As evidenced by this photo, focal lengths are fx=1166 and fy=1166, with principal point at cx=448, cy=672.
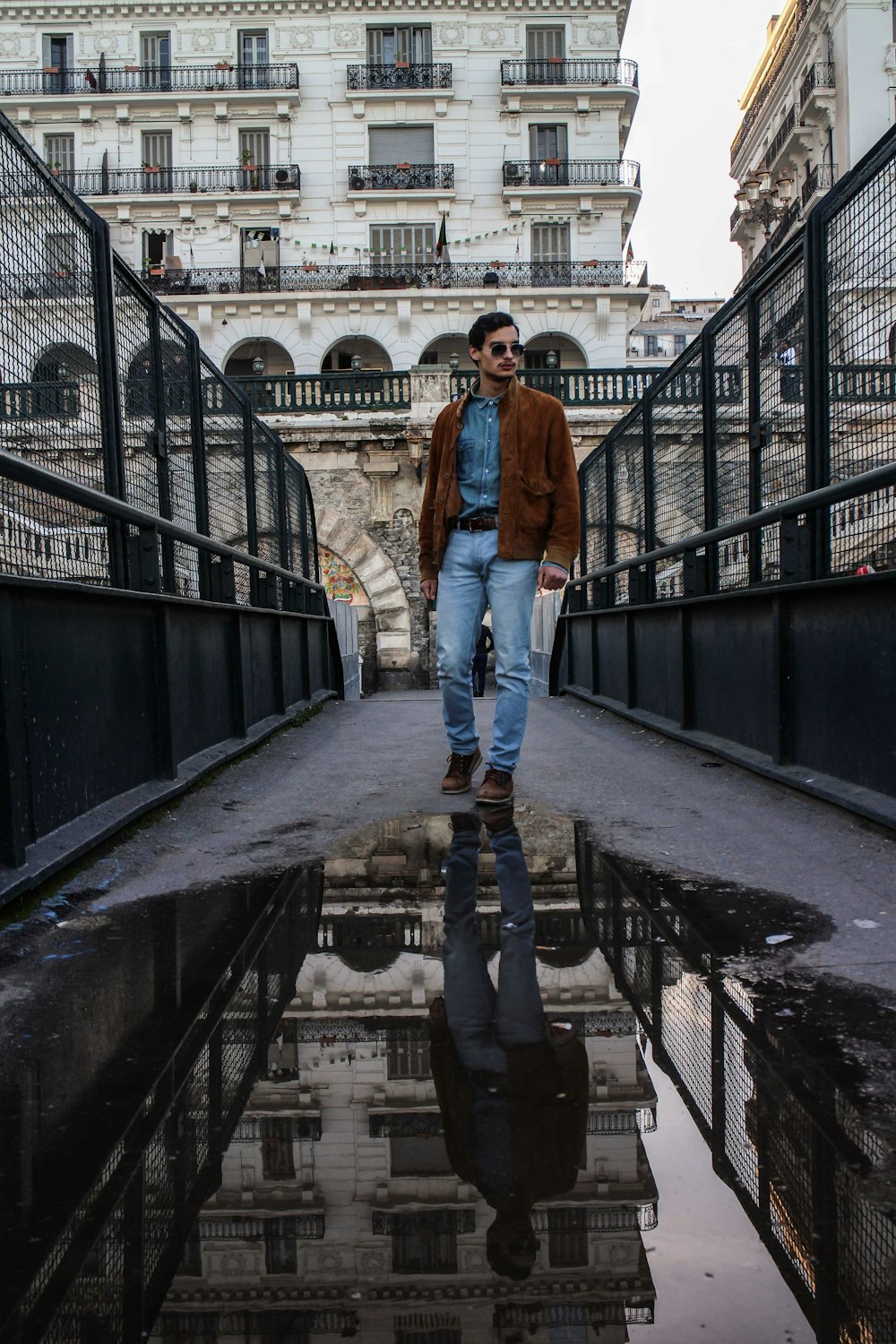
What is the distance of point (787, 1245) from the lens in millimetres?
1531

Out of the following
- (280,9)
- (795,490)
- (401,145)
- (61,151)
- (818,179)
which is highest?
(280,9)

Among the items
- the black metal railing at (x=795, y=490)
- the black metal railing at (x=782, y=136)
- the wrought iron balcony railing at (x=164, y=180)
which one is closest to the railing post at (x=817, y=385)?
the black metal railing at (x=795, y=490)

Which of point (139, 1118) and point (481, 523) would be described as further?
point (481, 523)

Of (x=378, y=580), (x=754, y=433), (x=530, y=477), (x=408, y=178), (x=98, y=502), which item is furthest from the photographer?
(x=408, y=178)

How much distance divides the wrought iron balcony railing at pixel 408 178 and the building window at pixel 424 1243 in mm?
37268

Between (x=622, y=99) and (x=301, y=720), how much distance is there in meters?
33.3

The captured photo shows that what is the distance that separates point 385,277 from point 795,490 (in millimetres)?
32512

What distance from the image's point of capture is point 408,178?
3569 cm

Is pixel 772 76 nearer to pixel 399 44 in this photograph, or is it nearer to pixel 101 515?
pixel 399 44

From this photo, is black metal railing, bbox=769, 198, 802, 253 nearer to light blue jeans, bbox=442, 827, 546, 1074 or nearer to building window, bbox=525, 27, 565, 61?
building window, bbox=525, 27, 565, 61

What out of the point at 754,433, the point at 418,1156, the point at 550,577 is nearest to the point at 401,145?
the point at 754,433

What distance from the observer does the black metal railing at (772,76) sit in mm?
35969

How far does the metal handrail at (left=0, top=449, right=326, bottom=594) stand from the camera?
132 inches

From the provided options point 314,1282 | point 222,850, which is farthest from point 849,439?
point 314,1282
